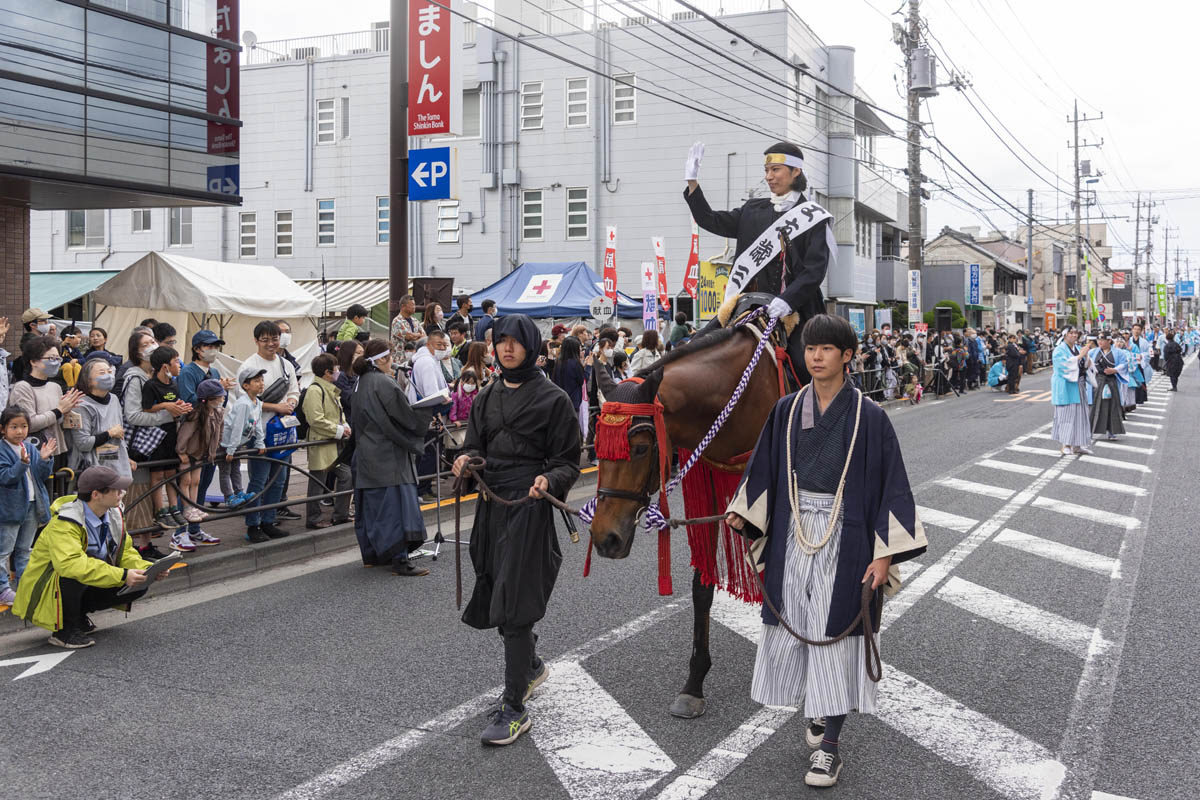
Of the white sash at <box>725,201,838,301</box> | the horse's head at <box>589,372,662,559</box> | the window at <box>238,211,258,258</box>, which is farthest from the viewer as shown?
the window at <box>238,211,258,258</box>

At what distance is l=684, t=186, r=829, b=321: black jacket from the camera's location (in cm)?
612

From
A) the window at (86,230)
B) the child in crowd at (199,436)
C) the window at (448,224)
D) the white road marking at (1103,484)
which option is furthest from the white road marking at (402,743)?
the window at (86,230)

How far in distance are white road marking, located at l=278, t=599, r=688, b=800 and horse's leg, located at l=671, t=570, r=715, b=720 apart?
981 mm

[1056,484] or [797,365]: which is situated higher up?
[797,365]

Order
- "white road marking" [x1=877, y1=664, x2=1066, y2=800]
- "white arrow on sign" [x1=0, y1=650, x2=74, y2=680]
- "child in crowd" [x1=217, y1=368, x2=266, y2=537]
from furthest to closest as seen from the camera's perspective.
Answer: "child in crowd" [x1=217, y1=368, x2=266, y2=537] → "white arrow on sign" [x1=0, y1=650, x2=74, y2=680] → "white road marking" [x1=877, y1=664, x2=1066, y2=800]

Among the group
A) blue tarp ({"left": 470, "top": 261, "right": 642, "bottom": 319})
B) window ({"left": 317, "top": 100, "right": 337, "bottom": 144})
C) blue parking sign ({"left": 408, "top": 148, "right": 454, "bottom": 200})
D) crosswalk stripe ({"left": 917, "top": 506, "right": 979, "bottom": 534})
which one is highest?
window ({"left": 317, "top": 100, "right": 337, "bottom": 144})

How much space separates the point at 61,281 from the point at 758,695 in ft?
73.5

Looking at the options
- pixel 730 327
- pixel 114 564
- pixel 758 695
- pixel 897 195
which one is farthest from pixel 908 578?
pixel 897 195

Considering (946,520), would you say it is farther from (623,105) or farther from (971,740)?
(623,105)

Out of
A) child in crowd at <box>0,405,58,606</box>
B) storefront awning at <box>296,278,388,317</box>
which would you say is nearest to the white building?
storefront awning at <box>296,278,388,317</box>

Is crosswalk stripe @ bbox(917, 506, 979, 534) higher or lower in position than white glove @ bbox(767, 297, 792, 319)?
lower

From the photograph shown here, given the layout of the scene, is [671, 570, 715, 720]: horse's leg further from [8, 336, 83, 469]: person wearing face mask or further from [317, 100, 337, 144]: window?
[317, 100, 337, 144]: window

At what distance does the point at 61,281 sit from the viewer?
22719 millimetres

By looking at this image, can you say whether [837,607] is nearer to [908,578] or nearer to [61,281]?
[908,578]
